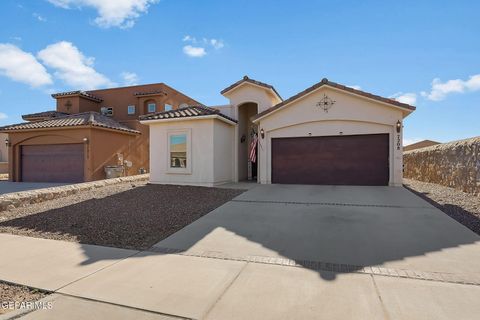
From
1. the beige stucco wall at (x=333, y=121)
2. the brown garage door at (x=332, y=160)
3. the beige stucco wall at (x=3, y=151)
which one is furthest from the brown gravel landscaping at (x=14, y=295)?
the beige stucco wall at (x=3, y=151)

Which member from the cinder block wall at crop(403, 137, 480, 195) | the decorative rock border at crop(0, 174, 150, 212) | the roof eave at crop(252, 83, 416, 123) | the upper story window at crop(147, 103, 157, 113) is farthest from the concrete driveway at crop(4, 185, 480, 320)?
the upper story window at crop(147, 103, 157, 113)

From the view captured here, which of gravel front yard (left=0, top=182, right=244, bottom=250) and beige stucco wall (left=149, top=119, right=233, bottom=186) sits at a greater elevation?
beige stucco wall (left=149, top=119, right=233, bottom=186)

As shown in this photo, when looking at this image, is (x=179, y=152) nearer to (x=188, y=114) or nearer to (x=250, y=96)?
(x=188, y=114)

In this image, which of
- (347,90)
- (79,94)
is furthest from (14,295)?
(79,94)

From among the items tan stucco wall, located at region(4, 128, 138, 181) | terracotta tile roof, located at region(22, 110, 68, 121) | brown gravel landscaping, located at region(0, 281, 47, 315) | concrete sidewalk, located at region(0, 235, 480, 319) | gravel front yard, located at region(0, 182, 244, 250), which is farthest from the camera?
terracotta tile roof, located at region(22, 110, 68, 121)

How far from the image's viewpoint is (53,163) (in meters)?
18.3

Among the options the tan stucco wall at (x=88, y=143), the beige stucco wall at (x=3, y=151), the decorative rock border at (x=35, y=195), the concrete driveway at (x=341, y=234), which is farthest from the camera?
the beige stucco wall at (x=3, y=151)

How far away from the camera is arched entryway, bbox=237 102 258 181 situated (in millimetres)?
16250

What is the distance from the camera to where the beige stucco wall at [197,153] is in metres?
13.4

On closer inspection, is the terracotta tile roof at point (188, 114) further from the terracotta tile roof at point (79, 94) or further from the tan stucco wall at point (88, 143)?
the terracotta tile roof at point (79, 94)

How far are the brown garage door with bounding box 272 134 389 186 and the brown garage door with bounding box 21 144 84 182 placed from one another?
12403 mm

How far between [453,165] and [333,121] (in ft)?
17.7

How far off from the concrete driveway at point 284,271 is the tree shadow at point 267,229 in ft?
0.12

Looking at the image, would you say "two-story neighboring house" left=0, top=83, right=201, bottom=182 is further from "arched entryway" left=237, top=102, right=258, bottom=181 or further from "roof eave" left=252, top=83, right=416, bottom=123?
"roof eave" left=252, top=83, right=416, bottom=123
